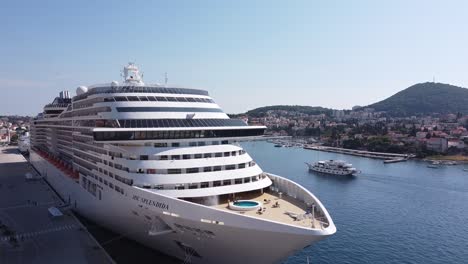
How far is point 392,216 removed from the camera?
31.0 metres

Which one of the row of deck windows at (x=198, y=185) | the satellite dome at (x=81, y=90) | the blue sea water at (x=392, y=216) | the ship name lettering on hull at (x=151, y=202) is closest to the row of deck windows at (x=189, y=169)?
the row of deck windows at (x=198, y=185)

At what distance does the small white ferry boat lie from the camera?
2209 inches

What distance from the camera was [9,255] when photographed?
17734mm

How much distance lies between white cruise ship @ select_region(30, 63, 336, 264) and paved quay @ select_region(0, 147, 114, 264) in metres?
1.55

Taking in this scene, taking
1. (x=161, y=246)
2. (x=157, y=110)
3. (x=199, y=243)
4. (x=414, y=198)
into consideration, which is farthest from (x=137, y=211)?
(x=414, y=198)

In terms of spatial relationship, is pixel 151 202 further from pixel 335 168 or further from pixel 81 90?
pixel 335 168

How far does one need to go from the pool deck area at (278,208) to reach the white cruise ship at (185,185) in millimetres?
45

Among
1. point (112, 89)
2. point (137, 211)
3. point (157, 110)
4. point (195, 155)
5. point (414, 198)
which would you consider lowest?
point (414, 198)

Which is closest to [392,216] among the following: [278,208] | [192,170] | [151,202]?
[278,208]

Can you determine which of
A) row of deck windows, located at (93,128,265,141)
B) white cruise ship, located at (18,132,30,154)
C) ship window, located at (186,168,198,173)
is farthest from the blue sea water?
white cruise ship, located at (18,132,30,154)

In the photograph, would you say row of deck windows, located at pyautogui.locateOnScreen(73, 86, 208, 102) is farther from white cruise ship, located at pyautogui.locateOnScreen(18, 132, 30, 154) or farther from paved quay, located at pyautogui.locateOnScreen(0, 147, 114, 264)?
white cruise ship, located at pyautogui.locateOnScreen(18, 132, 30, 154)

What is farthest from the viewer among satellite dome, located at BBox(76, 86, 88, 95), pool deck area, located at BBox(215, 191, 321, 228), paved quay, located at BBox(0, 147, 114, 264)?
satellite dome, located at BBox(76, 86, 88, 95)

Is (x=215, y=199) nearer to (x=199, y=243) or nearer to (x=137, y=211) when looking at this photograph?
(x=199, y=243)

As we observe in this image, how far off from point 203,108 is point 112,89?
553 cm
